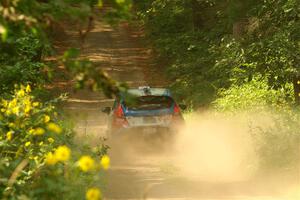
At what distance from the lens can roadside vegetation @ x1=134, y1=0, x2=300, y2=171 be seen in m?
15.9

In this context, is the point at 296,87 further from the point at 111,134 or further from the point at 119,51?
the point at 119,51

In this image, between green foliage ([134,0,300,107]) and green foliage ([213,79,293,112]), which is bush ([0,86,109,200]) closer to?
green foliage ([134,0,300,107])

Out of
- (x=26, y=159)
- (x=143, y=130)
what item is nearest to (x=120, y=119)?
(x=143, y=130)

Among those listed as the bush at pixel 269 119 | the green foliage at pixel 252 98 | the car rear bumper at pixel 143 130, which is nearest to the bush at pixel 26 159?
the bush at pixel 269 119

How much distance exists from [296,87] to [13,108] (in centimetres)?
1362

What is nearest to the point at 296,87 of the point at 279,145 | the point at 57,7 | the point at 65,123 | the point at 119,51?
the point at 279,145

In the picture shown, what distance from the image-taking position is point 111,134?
64.6 ft

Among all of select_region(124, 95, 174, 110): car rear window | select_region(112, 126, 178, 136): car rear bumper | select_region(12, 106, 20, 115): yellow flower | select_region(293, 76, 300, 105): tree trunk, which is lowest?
select_region(112, 126, 178, 136): car rear bumper

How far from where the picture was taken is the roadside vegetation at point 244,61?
1590 cm

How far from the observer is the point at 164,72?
35.1 metres

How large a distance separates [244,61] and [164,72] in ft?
50.0

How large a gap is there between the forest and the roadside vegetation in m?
0.03

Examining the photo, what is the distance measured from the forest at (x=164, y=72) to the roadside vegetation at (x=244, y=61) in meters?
0.03

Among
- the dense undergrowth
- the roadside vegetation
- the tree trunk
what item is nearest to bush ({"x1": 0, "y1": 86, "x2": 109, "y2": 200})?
the dense undergrowth
